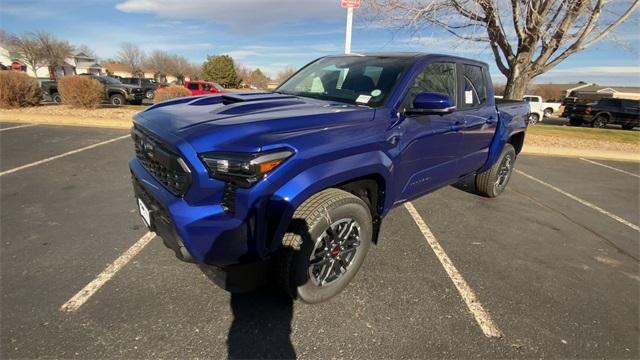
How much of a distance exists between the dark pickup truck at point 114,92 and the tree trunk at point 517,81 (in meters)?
18.5

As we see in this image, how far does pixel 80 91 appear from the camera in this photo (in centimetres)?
1222

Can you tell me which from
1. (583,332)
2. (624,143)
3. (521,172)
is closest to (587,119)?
(624,143)

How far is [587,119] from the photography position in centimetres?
2106

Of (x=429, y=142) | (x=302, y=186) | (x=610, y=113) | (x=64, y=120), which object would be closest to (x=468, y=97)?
(x=429, y=142)

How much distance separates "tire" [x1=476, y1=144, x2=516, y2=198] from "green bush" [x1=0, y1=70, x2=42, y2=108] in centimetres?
1470

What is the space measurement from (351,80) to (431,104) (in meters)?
0.90

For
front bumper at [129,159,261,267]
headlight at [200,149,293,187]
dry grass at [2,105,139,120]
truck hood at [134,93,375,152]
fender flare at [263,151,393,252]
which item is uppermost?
truck hood at [134,93,375,152]

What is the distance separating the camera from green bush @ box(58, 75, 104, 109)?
1222cm

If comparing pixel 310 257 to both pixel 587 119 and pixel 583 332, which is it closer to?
pixel 583 332

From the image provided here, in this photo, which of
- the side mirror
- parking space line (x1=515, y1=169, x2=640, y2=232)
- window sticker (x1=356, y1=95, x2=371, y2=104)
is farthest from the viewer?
parking space line (x1=515, y1=169, x2=640, y2=232)

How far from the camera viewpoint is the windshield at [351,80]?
122 inches

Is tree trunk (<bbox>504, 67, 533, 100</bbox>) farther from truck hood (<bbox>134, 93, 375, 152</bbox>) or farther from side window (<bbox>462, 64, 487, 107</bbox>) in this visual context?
truck hood (<bbox>134, 93, 375, 152</bbox>)

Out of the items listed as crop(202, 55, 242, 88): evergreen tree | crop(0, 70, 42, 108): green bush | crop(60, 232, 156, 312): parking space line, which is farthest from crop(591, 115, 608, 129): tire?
crop(202, 55, 242, 88): evergreen tree

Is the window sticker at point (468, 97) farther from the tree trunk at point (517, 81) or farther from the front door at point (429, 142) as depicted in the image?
the tree trunk at point (517, 81)
